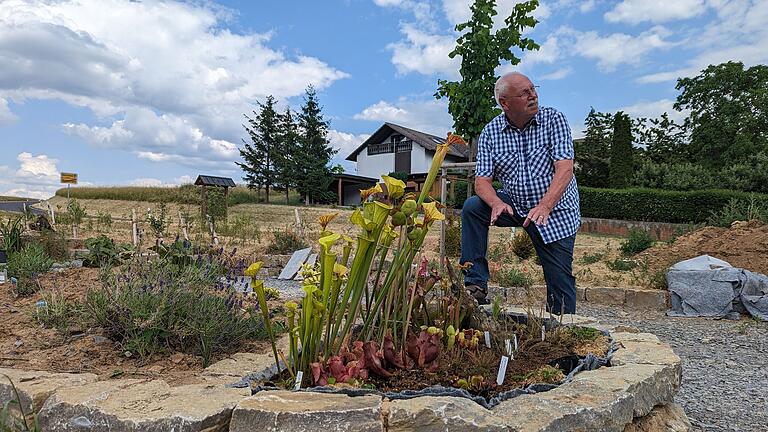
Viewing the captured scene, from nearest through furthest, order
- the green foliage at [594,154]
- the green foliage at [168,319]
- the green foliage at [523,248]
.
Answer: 1. the green foliage at [168,319]
2. the green foliage at [523,248]
3. the green foliage at [594,154]

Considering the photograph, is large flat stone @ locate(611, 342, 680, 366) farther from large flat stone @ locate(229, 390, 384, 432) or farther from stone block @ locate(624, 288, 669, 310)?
stone block @ locate(624, 288, 669, 310)

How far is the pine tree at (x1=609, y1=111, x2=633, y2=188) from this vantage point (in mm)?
19984

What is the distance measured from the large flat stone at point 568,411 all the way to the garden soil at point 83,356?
1.10 metres

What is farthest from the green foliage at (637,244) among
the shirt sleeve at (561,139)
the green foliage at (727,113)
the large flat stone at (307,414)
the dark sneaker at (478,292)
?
the green foliage at (727,113)

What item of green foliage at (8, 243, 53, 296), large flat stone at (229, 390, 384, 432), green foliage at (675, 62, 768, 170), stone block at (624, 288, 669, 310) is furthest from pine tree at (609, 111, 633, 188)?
large flat stone at (229, 390, 384, 432)

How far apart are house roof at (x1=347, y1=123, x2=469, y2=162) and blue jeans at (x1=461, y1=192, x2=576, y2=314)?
26003 mm

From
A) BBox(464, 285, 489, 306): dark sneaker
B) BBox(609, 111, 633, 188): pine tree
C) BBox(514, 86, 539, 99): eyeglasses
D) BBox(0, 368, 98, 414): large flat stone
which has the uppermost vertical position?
BBox(609, 111, 633, 188): pine tree

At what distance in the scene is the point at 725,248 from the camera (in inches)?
269

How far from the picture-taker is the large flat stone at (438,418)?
1.37m

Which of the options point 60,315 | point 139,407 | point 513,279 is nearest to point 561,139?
point 139,407

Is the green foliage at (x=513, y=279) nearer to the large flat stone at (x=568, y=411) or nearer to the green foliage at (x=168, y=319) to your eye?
the green foliage at (x=168, y=319)

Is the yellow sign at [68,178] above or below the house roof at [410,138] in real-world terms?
below

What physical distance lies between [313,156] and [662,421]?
2955 cm

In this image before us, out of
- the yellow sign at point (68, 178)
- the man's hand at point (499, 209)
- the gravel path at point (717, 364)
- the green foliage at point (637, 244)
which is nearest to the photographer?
the gravel path at point (717, 364)
